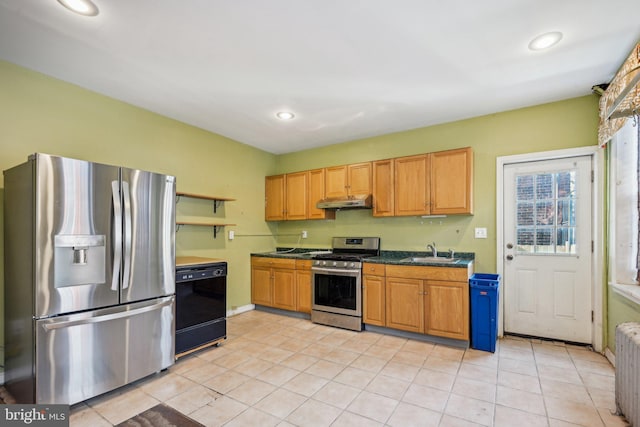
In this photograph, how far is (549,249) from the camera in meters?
3.35

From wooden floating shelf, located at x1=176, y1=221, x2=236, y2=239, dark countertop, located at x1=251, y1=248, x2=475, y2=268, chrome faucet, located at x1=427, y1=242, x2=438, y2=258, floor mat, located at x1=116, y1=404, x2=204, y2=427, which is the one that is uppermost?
wooden floating shelf, located at x1=176, y1=221, x2=236, y2=239

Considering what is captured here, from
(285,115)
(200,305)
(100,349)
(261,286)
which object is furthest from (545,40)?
(261,286)

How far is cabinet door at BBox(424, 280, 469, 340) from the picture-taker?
3.18m

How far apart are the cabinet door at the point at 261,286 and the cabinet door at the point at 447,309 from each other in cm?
226

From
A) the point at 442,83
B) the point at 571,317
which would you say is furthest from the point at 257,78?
the point at 571,317

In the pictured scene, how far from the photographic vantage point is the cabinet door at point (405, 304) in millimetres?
3408

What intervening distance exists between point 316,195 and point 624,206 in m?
3.42

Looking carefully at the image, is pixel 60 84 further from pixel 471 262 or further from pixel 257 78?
pixel 471 262

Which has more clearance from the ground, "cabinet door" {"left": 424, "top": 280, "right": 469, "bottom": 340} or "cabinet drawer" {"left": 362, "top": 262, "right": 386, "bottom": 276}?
"cabinet drawer" {"left": 362, "top": 262, "right": 386, "bottom": 276}

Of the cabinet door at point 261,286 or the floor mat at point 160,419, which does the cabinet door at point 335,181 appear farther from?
the floor mat at point 160,419

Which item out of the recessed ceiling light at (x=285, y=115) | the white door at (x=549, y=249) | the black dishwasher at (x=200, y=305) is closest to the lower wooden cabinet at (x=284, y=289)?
the black dishwasher at (x=200, y=305)

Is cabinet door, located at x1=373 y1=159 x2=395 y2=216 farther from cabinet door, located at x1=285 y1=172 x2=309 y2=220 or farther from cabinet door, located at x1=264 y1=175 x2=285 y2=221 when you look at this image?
cabinet door, located at x1=264 y1=175 x2=285 y2=221

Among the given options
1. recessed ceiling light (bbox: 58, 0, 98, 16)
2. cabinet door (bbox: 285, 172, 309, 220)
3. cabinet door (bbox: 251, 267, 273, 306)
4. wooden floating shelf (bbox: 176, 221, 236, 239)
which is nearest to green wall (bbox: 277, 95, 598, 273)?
cabinet door (bbox: 285, 172, 309, 220)

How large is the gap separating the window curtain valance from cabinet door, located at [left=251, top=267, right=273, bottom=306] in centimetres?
405
